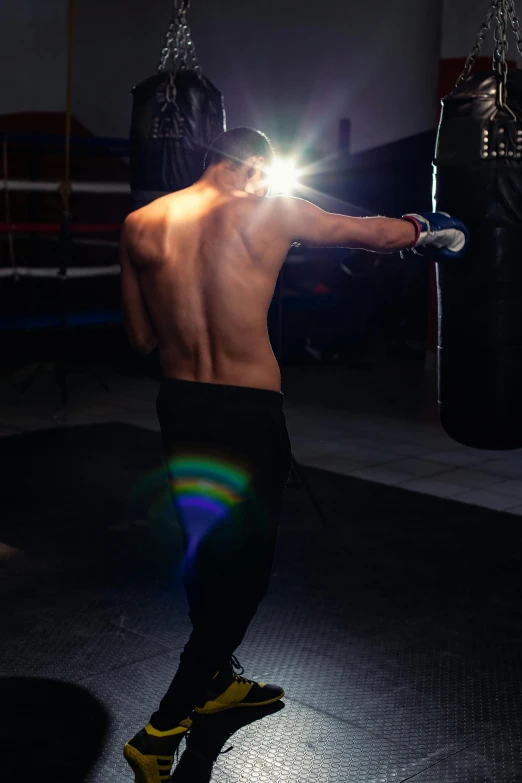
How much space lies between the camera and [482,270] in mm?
3086

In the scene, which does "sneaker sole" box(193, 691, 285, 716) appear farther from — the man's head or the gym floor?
the man's head

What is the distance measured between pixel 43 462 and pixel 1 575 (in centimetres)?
180

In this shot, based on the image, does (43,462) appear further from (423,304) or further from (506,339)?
(423,304)

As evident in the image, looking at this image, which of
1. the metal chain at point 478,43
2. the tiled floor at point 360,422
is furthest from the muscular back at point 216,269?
the tiled floor at point 360,422

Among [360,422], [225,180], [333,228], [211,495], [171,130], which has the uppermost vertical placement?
[171,130]

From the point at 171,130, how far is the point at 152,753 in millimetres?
3145

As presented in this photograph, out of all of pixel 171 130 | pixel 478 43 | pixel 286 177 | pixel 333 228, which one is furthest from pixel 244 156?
pixel 286 177

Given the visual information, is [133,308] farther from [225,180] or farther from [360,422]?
[360,422]

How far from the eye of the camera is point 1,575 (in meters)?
3.48

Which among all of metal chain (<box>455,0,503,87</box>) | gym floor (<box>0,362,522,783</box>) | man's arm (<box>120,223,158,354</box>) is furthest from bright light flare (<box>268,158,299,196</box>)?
man's arm (<box>120,223,158,354</box>)

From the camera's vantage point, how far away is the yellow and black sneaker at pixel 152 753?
2115 millimetres

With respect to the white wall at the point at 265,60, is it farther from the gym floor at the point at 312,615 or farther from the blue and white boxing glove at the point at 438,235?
the blue and white boxing glove at the point at 438,235

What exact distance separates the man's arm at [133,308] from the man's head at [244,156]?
0.29 m

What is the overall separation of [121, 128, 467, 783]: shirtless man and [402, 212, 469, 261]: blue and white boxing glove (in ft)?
1.39
